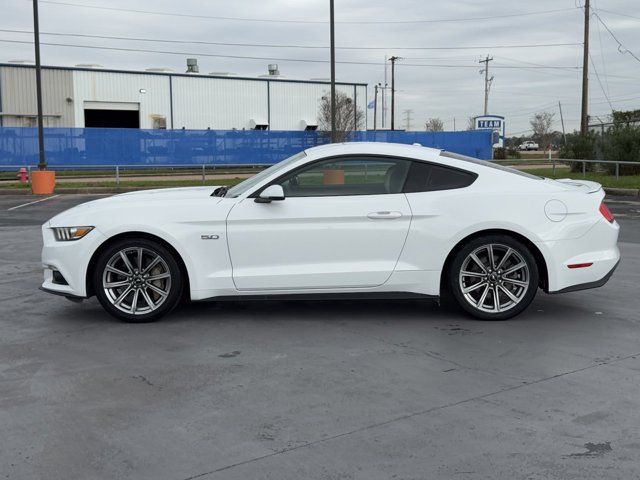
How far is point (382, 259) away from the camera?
609cm

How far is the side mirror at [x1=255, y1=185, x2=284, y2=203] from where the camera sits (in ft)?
19.5

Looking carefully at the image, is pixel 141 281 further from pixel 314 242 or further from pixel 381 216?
pixel 381 216

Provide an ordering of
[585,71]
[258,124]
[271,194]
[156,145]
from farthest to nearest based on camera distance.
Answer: [258,124]
[156,145]
[585,71]
[271,194]

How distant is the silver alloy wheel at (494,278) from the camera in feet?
20.1

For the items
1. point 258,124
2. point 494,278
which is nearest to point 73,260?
point 494,278

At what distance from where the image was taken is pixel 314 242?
605 centimetres

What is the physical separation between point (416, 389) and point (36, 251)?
7.62 meters

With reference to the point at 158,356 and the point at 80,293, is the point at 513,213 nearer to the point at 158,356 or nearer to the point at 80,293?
the point at 158,356

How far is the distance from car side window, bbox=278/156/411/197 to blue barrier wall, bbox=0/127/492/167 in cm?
3274

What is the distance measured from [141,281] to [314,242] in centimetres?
151

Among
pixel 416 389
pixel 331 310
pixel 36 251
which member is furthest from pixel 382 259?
pixel 36 251

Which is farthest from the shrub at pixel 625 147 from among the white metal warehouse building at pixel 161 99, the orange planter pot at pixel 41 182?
the white metal warehouse building at pixel 161 99

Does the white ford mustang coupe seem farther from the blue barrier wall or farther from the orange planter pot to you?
the blue barrier wall

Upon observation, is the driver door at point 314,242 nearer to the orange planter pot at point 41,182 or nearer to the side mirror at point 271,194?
the side mirror at point 271,194
